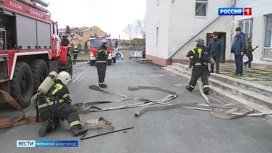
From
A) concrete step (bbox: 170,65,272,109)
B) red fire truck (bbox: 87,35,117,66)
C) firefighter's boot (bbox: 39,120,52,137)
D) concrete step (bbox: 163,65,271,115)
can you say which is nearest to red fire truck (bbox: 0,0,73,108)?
firefighter's boot (bbox: 39,120,52,137)

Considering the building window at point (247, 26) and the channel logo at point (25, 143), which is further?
the building window at point (247, 26)

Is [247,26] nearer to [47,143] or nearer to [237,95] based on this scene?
[237,95]

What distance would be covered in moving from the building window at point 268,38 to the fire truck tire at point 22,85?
11168 mm

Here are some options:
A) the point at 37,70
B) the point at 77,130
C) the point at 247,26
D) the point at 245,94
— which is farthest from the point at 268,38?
the point at 77,130

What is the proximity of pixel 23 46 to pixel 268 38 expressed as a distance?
37.7ft

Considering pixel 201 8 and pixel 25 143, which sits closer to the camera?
pixel 25 143

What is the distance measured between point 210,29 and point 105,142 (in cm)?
1543

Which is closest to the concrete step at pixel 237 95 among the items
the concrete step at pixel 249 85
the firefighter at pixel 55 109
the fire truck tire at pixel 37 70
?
the concrete step at pixel 249 85

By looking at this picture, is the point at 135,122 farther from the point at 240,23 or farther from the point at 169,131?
the point at 240,23

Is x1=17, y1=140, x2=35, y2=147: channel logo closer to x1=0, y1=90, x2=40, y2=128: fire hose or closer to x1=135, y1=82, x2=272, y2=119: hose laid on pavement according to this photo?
x1=0, y1=90, x2=40, y2=128: fire hose

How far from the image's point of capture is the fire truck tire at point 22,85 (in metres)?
6.62

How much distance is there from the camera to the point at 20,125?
571cm

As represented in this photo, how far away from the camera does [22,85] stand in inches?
285

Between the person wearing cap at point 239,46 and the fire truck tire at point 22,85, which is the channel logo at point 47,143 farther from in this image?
the person wearing cap at point 239,46
